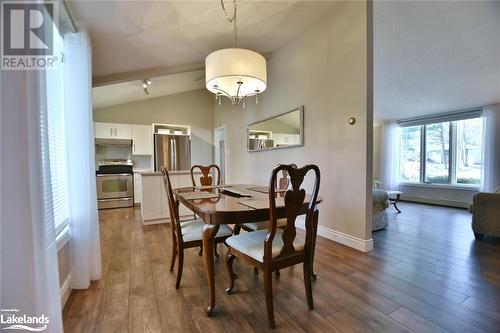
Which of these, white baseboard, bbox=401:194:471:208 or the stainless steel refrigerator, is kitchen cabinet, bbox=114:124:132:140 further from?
white baseboard, bbox=401:194:471:208

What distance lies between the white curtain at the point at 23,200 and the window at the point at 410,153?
763cm

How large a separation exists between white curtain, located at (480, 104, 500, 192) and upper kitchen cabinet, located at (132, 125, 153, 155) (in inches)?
299

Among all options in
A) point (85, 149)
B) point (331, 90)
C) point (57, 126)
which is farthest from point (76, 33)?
point (331, 90)

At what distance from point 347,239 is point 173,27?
328 cm

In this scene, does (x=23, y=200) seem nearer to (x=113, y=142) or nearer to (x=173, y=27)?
(x=173, y=27)

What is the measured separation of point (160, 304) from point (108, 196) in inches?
172

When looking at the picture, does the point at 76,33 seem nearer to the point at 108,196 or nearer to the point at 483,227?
the point at 108,196

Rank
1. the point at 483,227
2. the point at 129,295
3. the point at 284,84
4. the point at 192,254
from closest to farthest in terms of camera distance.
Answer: the point at 129,295, the point at 192,254, the point at 483,227, the point at 284,84

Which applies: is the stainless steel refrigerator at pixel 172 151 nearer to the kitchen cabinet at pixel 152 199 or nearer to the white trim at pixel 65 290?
the kitchen cabinet at pixel 152 199

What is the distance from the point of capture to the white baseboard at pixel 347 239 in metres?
2.60

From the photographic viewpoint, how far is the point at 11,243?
3.30 feet

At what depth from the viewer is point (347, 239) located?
2785mm

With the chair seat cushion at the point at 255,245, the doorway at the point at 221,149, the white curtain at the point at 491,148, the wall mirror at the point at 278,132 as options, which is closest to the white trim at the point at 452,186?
the white curtain at the point at 491,148

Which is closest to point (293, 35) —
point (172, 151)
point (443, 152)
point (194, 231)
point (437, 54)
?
point (437, 54)
